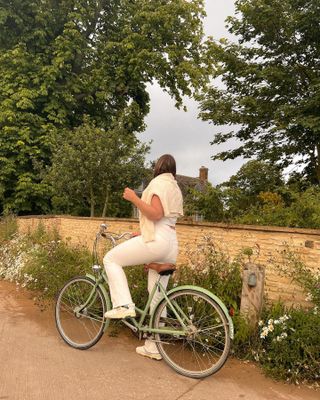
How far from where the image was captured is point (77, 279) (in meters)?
4.72

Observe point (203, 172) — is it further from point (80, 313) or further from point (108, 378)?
point (108, 378)

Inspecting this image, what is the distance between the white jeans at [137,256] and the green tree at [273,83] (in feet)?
33.2

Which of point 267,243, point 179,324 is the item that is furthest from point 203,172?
point 179,324

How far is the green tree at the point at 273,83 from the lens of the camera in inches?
552

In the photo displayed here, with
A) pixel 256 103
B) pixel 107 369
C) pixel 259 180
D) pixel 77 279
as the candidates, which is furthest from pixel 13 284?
pixel 256 103

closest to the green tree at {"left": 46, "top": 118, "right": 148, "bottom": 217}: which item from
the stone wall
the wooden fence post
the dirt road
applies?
the stone wall

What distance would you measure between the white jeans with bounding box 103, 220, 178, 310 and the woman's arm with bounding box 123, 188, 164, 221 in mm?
124

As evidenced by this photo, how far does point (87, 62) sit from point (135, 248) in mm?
18482

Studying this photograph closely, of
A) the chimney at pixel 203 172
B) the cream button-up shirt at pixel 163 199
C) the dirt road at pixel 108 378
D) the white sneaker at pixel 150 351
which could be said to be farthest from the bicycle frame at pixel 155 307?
the chimney at pixel 203 172

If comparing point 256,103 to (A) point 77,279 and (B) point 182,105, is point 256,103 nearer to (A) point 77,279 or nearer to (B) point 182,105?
(B) point 182,105

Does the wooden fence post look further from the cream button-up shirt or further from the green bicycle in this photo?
the cream button-up shirt

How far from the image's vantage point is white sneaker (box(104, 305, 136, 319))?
13.7 ft

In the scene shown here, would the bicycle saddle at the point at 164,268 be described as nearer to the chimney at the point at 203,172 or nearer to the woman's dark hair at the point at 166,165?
the woman's dark hair at the point at 166,165

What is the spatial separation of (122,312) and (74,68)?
18212 millimetres
